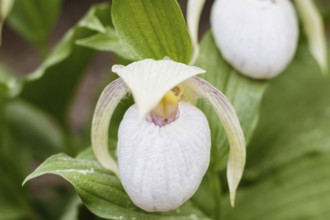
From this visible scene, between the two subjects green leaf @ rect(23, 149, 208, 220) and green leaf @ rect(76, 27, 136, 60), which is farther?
green leaf @ rect(76, 27, 136, 60)

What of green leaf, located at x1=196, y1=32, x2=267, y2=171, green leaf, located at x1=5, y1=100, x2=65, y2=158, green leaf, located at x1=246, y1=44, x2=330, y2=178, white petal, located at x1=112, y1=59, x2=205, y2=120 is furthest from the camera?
green leaf, located at x1=5, y1=100, x2=65, y2=158


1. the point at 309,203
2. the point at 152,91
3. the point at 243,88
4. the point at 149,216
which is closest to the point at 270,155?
the point at 309,203

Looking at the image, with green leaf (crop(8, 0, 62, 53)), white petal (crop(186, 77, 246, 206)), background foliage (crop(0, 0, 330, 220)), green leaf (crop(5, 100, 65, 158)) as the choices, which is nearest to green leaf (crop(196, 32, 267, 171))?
background foliage (crop(0, 0, 330, 220))

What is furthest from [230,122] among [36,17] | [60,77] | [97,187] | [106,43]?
[36,17]

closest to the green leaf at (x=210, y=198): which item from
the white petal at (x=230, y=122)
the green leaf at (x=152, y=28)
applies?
the white petal at (x=230, y=122)

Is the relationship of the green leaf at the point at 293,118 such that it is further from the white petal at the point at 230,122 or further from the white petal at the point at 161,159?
the white petal at the point at 161,159

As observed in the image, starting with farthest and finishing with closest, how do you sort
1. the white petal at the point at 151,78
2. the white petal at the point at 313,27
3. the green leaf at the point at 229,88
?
1. the white petal at the point at 313,27
2. the green leaf at the point at 229,88
3. the white petal at the point at 151,78

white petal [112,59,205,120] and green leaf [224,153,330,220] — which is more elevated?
white petal [112,59,205,120]

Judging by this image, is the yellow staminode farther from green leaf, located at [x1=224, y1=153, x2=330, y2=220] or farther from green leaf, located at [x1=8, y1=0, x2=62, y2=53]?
green leaf, located at [x1=8, y1=0, x2=62, y2=53]
